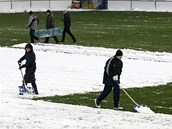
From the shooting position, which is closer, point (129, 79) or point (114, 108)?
point (114, 108)

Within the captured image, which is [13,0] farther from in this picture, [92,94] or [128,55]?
[92,94]

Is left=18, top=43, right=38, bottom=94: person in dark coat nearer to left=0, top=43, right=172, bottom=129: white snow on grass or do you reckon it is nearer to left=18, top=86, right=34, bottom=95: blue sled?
left=18, top=86, right=34, bottom=95: blue sled

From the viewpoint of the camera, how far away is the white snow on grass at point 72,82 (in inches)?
645

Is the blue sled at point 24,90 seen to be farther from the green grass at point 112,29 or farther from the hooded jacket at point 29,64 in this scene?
the green grass at point 112,29

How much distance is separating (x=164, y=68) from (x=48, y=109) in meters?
9.59

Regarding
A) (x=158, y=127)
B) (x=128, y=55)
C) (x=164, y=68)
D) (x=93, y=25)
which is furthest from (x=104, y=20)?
(x=158, y=127)

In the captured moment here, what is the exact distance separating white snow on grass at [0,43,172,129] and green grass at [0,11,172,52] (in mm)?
2541

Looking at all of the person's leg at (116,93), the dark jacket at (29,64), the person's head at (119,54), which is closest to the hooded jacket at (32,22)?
the dark jacket at (29,64)

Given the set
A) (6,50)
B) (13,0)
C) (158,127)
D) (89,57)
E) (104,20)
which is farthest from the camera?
(13,0)

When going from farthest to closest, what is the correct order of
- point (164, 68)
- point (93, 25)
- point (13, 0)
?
point (13, 0)
point (93, 25)
point (164, 68)

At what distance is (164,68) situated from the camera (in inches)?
1054

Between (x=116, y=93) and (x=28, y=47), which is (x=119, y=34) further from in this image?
(x=116, y=93)

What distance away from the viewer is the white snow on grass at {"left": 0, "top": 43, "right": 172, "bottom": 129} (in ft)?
53.8

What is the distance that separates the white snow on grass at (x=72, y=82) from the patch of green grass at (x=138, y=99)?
27.4 inches
